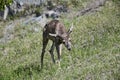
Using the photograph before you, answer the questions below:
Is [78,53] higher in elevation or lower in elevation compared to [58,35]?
lower

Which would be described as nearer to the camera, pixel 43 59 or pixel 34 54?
pixel 43 59

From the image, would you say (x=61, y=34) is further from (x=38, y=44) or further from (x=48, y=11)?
(x=48, y=11)

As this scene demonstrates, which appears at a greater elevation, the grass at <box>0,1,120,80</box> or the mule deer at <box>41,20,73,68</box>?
the mule deer at <box>41,20,73,68</box>

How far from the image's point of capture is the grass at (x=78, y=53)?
15.5 metres

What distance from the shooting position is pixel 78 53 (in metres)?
19.1

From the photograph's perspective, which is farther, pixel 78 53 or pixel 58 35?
pixel 78 53

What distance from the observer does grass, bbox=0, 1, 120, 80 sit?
50.8ft

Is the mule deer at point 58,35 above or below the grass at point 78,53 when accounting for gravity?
A: above

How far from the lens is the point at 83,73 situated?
15242mm

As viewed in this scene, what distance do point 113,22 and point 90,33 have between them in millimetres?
1759

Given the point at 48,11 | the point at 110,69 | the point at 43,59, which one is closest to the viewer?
the point at 110,69

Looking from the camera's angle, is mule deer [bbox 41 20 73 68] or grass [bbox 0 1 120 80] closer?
grass [bbox 0 1 120 80]

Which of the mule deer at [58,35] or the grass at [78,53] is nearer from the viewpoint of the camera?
the grass at [78,53]

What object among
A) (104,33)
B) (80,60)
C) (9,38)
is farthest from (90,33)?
(9,38)
